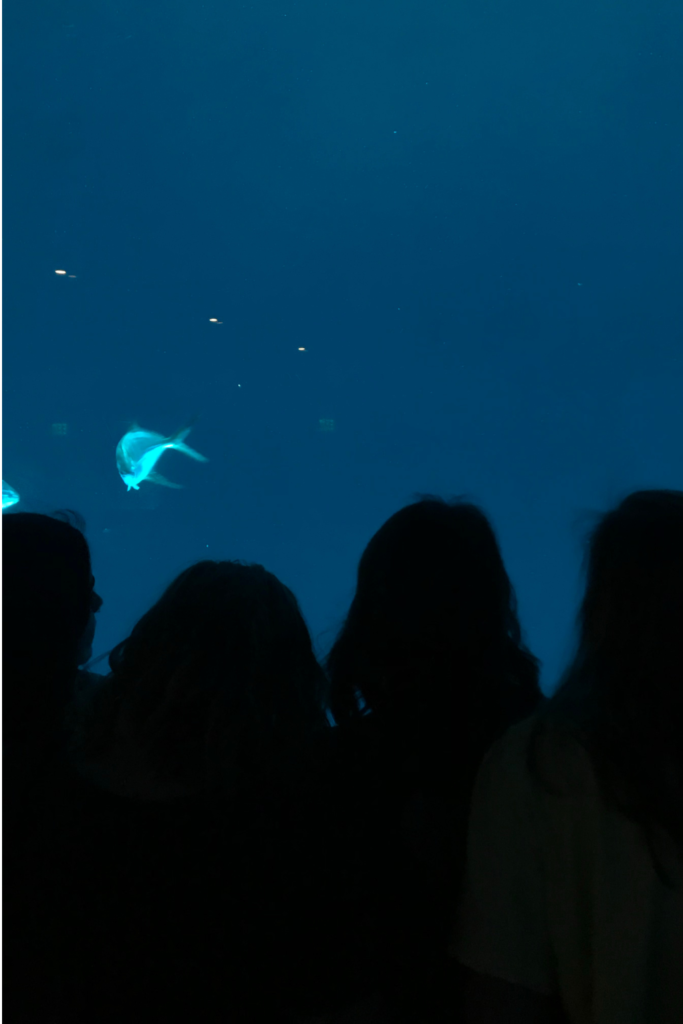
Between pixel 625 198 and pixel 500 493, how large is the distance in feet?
11.7

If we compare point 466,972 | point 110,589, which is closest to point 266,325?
point 110,589

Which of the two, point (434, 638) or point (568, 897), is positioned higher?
point (434, 638)

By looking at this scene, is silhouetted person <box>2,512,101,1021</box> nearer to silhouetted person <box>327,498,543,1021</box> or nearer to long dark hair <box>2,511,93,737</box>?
long dark hair <box>2,511,93,737</box>

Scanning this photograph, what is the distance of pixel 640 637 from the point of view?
3.09ft

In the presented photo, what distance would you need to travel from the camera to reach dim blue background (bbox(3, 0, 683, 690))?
19.0ft

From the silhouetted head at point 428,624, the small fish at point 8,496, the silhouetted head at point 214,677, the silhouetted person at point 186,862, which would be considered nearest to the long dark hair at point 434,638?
the silhouetted head at point 428,624

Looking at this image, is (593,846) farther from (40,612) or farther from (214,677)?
(40,612)

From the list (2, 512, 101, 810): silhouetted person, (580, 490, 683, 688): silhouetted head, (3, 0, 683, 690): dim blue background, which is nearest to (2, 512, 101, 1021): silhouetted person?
(2, 512, 101, 810): silhouetted person

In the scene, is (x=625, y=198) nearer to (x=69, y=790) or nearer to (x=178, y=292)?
(x=178, y=292)

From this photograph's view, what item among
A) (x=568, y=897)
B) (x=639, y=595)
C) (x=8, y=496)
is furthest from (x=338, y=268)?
(x=568, y=897)

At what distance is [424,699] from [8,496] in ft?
13.7

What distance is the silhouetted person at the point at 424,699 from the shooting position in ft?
3.44

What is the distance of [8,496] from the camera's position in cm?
440

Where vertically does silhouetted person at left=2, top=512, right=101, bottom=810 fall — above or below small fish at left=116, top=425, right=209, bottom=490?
below
